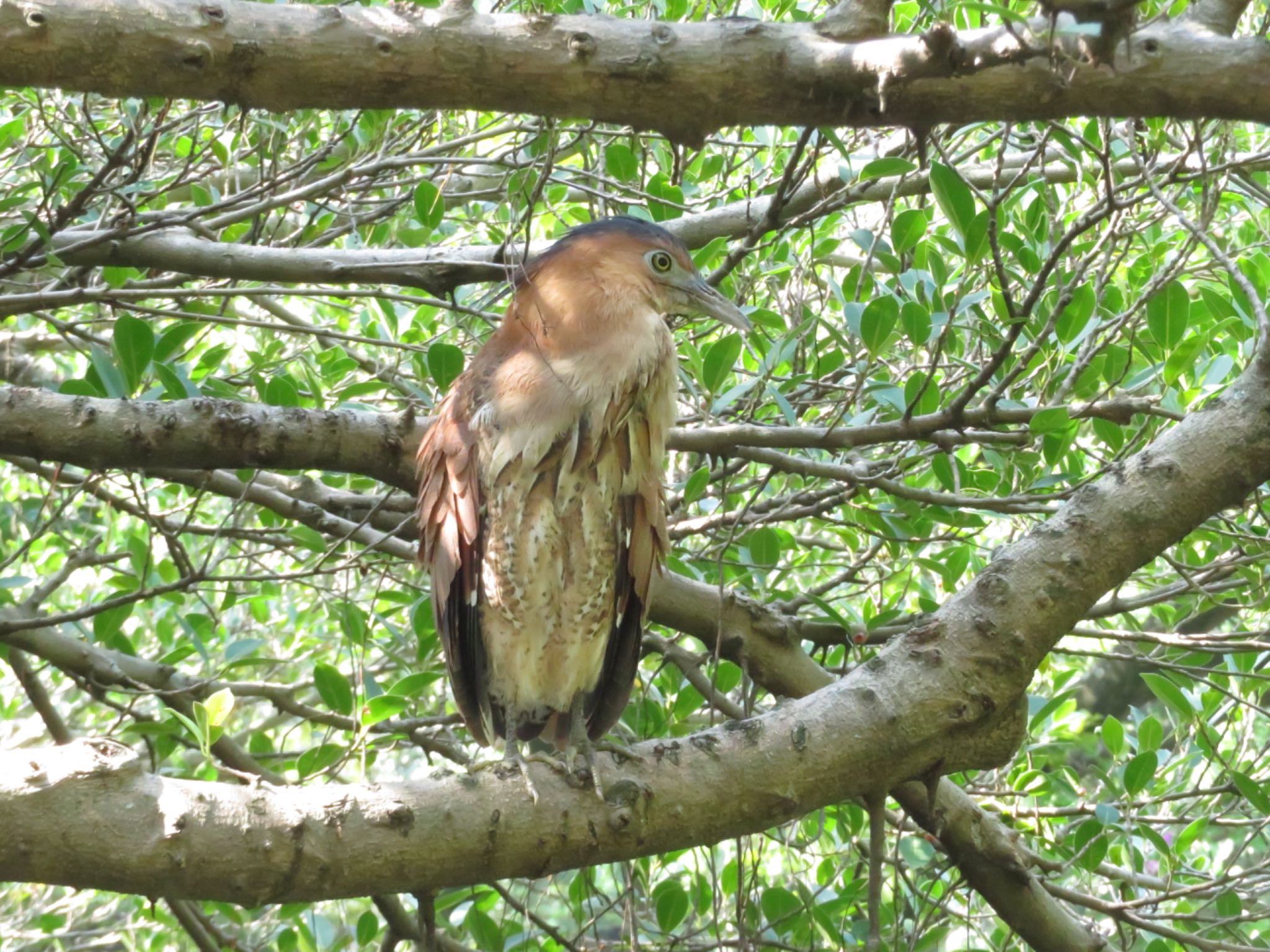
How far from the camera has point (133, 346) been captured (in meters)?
2.89

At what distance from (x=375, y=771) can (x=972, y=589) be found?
5359mm

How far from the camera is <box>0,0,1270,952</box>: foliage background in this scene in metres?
2.93

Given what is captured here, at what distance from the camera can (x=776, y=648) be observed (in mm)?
3096

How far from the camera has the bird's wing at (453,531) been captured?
3031 mm

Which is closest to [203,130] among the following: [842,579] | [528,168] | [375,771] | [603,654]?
[528,168]

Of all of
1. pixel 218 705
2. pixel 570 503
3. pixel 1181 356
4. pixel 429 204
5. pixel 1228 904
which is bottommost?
pixel 1228 904

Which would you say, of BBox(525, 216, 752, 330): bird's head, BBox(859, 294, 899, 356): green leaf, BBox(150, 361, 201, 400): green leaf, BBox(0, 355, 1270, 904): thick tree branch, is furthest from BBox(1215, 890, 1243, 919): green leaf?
BBox(150, 361, 201, 400): green leaf

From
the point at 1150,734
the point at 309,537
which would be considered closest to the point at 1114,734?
the point at 1150,734

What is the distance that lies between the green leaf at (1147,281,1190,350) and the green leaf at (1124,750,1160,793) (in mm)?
1050

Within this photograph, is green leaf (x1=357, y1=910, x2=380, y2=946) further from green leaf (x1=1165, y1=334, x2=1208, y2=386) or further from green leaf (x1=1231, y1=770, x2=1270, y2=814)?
green leaf (x1=1165, y1=334, x2=1208, y2=386)

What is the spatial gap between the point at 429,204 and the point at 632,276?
57 cm

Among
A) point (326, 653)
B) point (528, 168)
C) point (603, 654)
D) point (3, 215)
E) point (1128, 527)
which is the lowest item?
point (326, 653)

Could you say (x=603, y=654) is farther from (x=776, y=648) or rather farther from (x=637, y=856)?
(x=637, y=856)

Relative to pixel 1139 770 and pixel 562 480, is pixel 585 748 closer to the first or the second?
pixel 562 480
